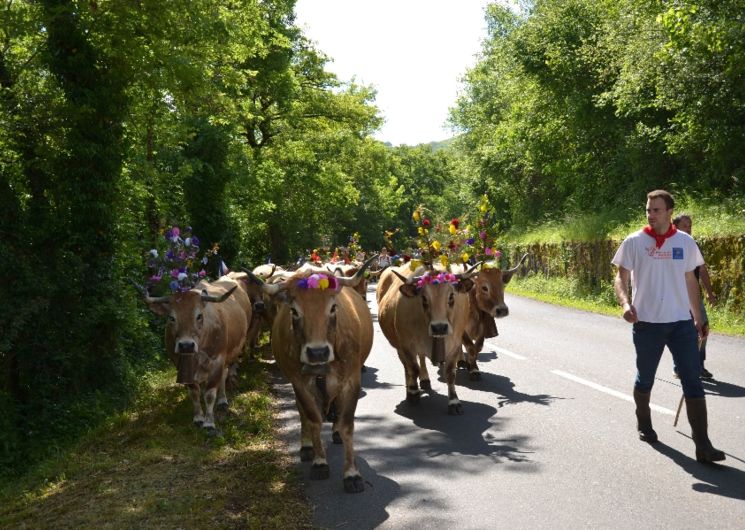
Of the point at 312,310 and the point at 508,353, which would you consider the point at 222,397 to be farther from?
the point at 508,353

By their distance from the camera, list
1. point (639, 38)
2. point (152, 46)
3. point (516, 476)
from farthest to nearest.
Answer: point (639, 38) → point (152, 46) → point (516, 476)

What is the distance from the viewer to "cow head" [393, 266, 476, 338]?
28.4 ft

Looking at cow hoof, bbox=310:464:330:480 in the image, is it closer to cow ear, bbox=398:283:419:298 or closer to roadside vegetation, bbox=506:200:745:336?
cow ear, bbox=398:283:419:298

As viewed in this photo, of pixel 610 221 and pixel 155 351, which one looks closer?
pixel 155 351

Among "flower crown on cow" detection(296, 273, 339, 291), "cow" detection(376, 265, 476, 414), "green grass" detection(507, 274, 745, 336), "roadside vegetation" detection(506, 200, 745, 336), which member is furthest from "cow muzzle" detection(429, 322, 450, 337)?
"roadside vegetation" detection(506, 200, 745, 336)

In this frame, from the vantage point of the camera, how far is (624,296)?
6.58 metres

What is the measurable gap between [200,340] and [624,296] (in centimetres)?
510

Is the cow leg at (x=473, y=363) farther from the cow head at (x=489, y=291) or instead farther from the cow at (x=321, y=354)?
the cow at (x=321, y=354)

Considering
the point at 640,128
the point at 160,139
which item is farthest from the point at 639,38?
the point at 160,139

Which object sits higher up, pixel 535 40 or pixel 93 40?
pixel 535 40

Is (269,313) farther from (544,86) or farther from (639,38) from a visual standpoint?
(544,86)

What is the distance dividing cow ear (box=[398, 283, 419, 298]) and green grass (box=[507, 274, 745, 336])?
829 cm

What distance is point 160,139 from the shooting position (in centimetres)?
1706

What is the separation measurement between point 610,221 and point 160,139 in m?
16.0
